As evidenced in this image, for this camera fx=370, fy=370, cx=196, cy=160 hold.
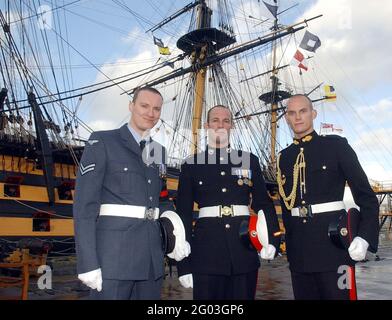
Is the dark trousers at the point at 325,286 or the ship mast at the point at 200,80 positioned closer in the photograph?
the dark trousers at the point at 325,286

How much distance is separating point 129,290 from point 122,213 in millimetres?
568

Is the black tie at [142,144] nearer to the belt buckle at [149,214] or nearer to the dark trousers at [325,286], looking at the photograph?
the belt buckle at [149,214]

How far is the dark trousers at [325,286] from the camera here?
2811mm

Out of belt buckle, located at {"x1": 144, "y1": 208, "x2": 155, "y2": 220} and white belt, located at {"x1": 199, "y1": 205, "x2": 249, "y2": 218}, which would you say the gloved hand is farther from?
white belt, located at {"x1": 199, "y1": 205, "x2": 249, "y2": 218}

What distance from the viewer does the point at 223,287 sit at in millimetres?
3225

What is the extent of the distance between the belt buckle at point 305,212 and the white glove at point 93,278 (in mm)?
1706

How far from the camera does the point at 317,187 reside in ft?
10.3

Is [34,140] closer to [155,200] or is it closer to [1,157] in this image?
[1,157]

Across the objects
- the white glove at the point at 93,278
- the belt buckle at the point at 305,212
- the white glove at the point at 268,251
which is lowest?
the white glove at the point at 93,278

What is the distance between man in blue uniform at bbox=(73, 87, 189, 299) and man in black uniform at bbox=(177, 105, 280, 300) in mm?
352

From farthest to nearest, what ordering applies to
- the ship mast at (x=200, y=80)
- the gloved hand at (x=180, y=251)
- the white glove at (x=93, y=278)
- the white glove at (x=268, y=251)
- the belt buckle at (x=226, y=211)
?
the ship mast at (x=200, y=80) < the belt buckle at (x=226, y=211) < the white glove at (x=268, y=251) < the gloved hand at (x=180, y=251) < the white glove at (x=93, y=278)

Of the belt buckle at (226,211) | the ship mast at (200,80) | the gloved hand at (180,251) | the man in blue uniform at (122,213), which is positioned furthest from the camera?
the ship mast at (200,80)

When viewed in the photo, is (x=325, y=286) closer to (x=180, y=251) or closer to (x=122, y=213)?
(x=180, y=251)

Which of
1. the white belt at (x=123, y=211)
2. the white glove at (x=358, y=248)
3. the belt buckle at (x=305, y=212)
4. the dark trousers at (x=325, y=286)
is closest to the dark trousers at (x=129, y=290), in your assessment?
the white belt at (x=123, y=211)
